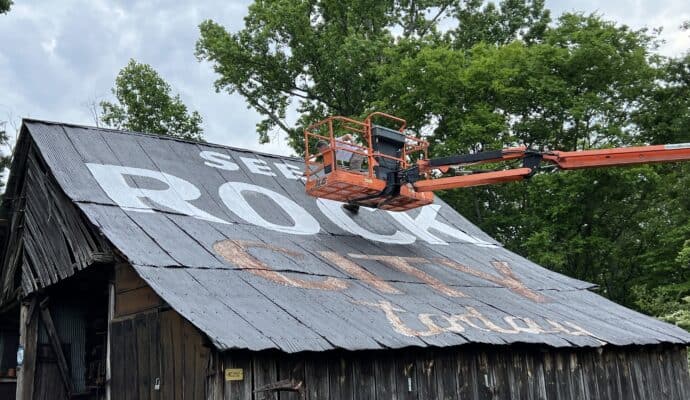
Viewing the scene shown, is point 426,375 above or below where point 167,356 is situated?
below

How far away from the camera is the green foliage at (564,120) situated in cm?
2922

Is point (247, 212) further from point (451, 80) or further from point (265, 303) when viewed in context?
point (451, 80)

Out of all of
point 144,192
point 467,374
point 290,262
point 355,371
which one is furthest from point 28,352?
point 467,374

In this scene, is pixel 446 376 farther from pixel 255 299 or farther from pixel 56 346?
pixel 56 346

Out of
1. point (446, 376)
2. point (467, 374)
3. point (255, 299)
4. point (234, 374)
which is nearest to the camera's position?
point (234, 374)

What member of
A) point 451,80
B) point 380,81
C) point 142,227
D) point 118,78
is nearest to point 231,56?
point 118,78

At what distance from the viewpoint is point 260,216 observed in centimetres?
1420

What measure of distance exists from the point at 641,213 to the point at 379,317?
23045mm

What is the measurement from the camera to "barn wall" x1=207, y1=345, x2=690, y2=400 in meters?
9.17

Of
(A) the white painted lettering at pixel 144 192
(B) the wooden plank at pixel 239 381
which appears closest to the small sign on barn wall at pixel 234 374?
(B) the wooden plank at pixel 239 381

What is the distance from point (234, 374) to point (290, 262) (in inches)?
136

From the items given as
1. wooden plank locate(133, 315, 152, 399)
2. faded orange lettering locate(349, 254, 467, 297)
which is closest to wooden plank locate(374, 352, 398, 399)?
faded orange lettering locate(349, 254, 467, 297)

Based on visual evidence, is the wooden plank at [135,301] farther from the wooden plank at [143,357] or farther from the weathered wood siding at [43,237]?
the weathered wood siding at [43,237]

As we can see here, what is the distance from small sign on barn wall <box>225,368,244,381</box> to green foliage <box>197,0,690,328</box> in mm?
20355
